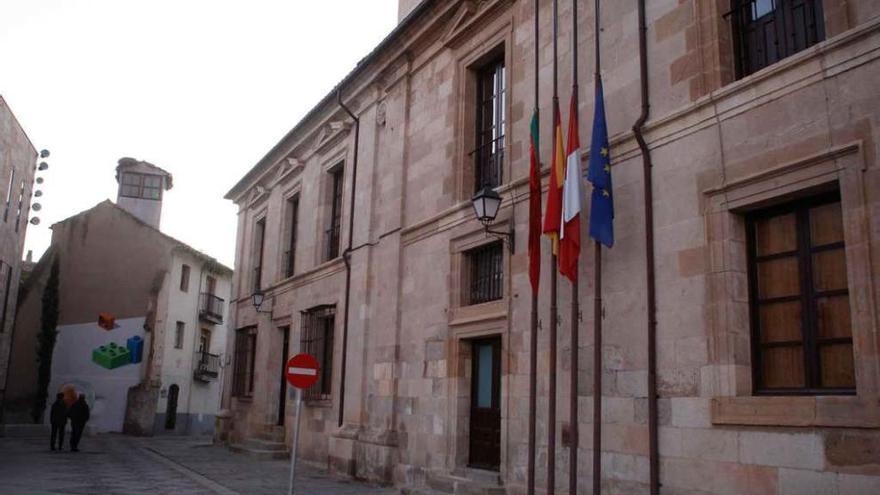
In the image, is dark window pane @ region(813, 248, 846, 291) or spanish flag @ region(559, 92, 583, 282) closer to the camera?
dark window pane @ region(813, 248, 846, 291)

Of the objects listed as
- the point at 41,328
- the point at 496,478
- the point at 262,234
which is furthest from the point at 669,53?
the point at 41,328

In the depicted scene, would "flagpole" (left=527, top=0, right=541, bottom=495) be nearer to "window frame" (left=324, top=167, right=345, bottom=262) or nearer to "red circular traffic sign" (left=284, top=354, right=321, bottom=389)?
"red circular traffic sign" (left=284, top=354, right=321, bottom=389)

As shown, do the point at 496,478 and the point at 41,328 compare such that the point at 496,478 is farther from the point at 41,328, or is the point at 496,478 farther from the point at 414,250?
the point at 41,328

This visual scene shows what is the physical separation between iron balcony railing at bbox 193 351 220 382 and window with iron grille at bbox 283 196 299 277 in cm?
1251

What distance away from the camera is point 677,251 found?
7184 millimetres

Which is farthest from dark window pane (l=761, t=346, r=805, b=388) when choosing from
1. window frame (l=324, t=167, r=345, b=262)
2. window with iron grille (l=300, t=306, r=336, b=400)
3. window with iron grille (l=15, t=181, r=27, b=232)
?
window with iron grille (l=15, t=181, r=27, b=232)

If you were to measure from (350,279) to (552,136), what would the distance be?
580cm

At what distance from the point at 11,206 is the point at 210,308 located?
10160mm

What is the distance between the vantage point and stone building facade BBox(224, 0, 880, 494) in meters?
5.94

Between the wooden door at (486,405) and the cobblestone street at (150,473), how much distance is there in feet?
5.57

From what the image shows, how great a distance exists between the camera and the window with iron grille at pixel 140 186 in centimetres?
3045

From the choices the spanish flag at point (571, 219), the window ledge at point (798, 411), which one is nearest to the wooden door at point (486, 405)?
the spanish flag at point (571, 219)

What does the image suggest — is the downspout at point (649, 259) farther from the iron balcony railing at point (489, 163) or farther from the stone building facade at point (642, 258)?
the iron balcony railing at point (489, 163)

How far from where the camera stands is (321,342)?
49.7ft
